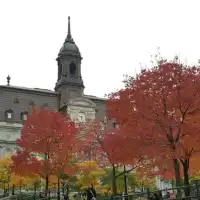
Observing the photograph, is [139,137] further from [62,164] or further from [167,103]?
[62,164]

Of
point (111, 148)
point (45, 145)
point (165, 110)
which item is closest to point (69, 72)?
point (45, 145)

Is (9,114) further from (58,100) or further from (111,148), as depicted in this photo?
(111,148)

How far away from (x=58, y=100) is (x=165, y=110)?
2280 inches

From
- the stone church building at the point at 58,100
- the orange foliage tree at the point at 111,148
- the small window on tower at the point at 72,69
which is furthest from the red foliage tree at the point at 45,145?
the small window on tower at the point at 72,69

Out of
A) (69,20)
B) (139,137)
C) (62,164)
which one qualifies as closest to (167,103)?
(139,137)

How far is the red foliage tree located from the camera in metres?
38.9

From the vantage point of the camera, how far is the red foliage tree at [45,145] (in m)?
38.9

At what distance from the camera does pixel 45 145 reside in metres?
38.8

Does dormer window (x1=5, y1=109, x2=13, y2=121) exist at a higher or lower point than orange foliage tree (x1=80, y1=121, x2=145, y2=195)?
higher

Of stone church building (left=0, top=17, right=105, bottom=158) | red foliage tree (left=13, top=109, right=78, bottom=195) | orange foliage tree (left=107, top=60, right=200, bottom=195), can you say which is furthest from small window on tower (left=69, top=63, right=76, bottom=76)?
orange foliage tree (left=107, top=60, right=200, bottom=195)

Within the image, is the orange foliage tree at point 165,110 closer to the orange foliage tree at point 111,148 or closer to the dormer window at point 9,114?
the orange foliage tree at point 111,148

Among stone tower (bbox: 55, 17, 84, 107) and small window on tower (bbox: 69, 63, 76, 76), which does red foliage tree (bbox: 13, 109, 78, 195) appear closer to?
stone tower (bbox: 55, 17, 84, 107)

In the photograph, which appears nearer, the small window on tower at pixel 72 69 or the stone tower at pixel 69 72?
the stone tower at pixel 69 72

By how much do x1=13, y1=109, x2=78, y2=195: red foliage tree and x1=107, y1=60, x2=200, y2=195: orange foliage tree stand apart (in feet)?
43.6
